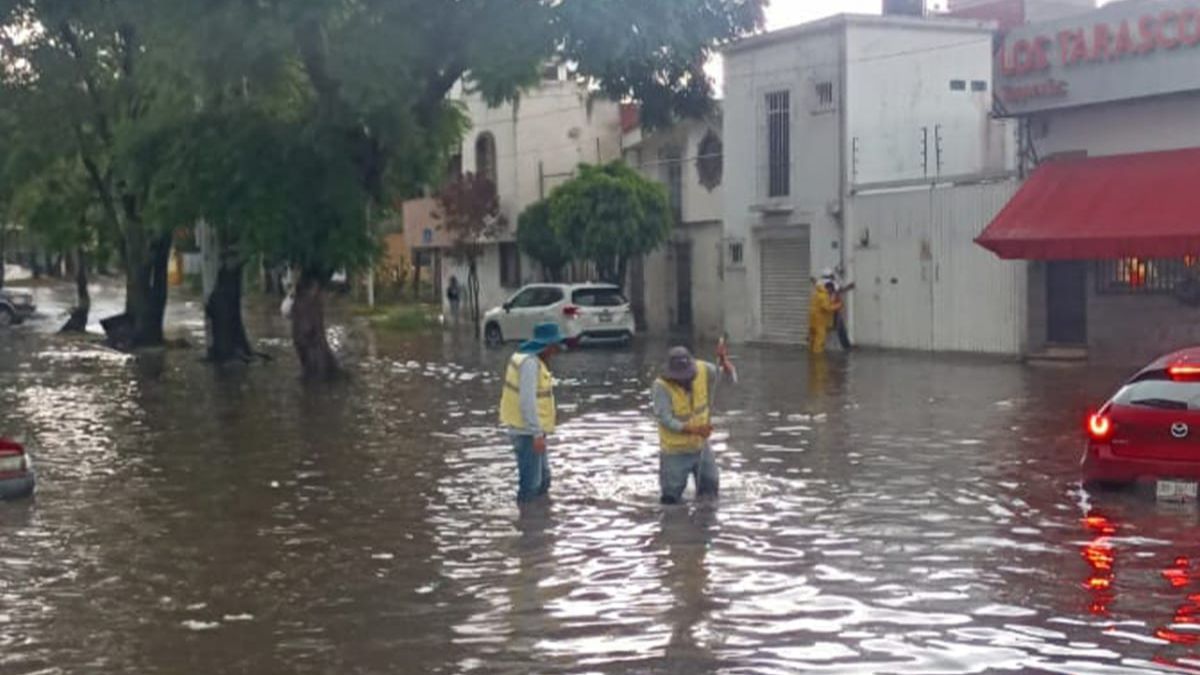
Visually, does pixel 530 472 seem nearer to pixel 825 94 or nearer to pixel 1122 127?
pixel 1122 127

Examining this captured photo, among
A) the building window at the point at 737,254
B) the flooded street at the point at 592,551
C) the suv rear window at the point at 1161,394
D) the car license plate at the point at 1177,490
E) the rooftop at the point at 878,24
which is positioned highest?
the rooftop at the point at 878,24

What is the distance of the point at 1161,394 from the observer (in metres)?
12.6

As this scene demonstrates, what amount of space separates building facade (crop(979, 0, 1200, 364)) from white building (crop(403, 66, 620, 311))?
2057 cm

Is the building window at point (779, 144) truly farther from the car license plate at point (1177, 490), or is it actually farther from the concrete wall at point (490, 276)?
the car license plate at point (1177, 490)

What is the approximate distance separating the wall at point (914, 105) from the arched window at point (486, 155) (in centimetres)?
2088

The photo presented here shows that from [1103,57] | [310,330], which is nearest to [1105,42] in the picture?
[1103,57]

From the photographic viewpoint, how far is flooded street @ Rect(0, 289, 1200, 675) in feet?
28.3

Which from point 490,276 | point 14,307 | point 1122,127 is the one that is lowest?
point 14,307

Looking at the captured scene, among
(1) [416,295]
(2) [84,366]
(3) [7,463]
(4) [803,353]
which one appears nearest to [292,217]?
(2) [84,366]

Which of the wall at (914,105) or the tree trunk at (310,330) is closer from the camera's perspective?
the tree trunk at (310,330)

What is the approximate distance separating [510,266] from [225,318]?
20.6 m

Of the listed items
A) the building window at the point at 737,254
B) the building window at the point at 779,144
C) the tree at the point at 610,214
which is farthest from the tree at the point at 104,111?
the building window at the point at 779,144

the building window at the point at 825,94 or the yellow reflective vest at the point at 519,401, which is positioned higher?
the building window at the point at 825,94

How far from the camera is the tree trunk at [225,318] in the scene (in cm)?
3466
